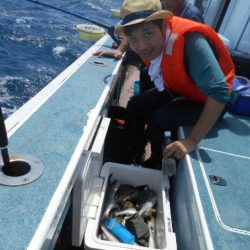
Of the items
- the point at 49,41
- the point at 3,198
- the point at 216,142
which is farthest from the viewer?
the point at 49,41

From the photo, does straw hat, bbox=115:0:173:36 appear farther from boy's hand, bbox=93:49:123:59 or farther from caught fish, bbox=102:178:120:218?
boy's hand, bbox=93:49:123:59

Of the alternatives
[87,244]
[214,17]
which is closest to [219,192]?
[87,244]

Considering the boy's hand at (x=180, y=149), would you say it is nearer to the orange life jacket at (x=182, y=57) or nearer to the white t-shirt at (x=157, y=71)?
the orange life jacket at (x=182, y=57)

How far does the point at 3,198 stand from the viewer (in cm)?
101

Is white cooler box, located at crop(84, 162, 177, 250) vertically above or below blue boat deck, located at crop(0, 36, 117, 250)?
below

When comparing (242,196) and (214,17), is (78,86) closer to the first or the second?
(242,196)

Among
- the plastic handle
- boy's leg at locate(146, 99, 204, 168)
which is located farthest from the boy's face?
the plastic handle

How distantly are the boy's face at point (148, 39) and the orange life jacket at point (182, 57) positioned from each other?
6 cm

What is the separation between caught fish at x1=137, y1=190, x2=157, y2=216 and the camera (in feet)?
6.04

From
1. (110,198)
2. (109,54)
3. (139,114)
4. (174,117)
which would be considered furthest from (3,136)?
(109,54)

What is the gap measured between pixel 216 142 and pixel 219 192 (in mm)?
540

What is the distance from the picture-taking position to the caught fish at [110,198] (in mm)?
1784

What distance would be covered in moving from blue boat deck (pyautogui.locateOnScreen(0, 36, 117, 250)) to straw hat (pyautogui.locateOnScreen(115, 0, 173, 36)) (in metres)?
0.59

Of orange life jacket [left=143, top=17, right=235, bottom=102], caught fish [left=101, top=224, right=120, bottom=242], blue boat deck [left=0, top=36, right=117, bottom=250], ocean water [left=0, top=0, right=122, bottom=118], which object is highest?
orange life jacket [left=143, top=17, right=235, bottom=102]
